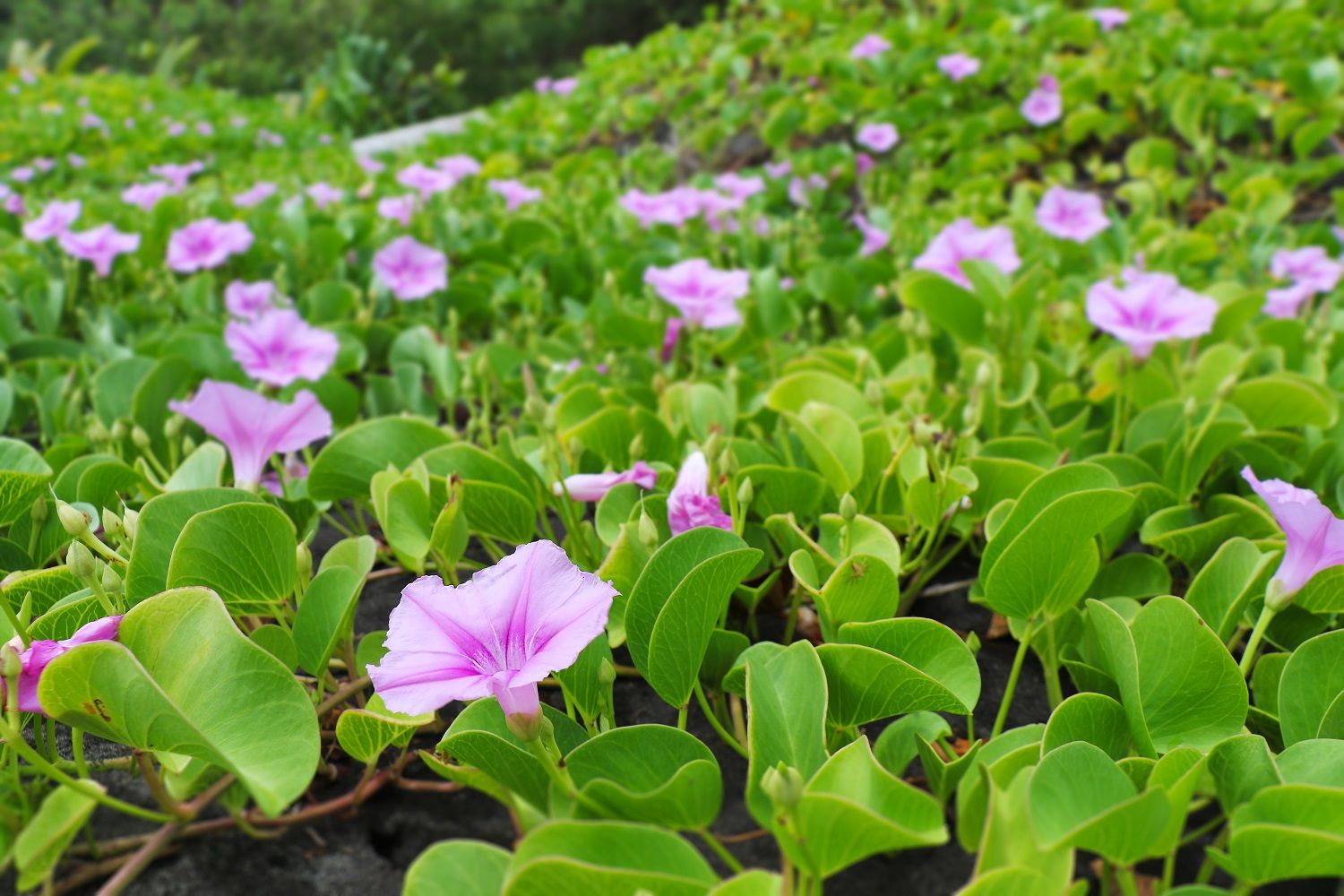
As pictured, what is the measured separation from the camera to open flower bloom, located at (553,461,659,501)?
3.89 feet

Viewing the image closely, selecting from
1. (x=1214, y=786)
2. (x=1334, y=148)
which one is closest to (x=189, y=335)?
(x=1214, y=786)

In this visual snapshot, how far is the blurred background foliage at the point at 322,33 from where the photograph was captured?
1505 centimetres

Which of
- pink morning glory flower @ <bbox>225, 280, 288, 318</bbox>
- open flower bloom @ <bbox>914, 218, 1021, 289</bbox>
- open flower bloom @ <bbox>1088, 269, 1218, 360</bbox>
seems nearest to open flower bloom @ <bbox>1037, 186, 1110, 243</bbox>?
open flower bloom @ <bbox>914, 218, 1021, 289</bbox>

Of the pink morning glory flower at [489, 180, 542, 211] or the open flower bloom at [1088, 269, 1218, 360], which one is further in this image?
the pink morning glory flower at [489, 180, 542, 211]

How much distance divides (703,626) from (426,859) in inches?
12.2

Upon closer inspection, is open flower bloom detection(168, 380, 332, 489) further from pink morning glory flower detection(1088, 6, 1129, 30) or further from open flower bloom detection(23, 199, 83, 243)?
pink morning glory flower detection(1088, 6, 1129, 30)

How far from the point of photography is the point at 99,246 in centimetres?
231

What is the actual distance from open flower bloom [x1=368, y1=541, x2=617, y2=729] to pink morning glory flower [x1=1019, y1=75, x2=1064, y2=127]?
11.2 ft

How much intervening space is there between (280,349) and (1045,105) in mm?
3029

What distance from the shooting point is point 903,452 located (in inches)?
48.7

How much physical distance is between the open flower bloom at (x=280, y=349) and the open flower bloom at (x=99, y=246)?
883mm

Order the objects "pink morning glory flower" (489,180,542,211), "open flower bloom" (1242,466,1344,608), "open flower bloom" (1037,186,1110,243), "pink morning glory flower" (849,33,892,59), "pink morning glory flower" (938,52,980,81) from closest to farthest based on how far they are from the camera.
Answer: "open flower bloom" (1242,466,1344,608), "open flower bloom" (1037,186,1110,243), "pink morning glory flower" (489,180,542,211), "pink morning glory flower" (938,52,980,81), "pink morning glory flower" (849,33,892,59)

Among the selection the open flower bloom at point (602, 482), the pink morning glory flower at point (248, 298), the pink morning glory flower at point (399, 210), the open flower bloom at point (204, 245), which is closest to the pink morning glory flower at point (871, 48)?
the pink morning glory flower at point (399, 210)

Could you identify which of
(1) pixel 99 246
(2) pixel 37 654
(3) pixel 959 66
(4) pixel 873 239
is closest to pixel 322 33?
→ (3) pixel 959 66
